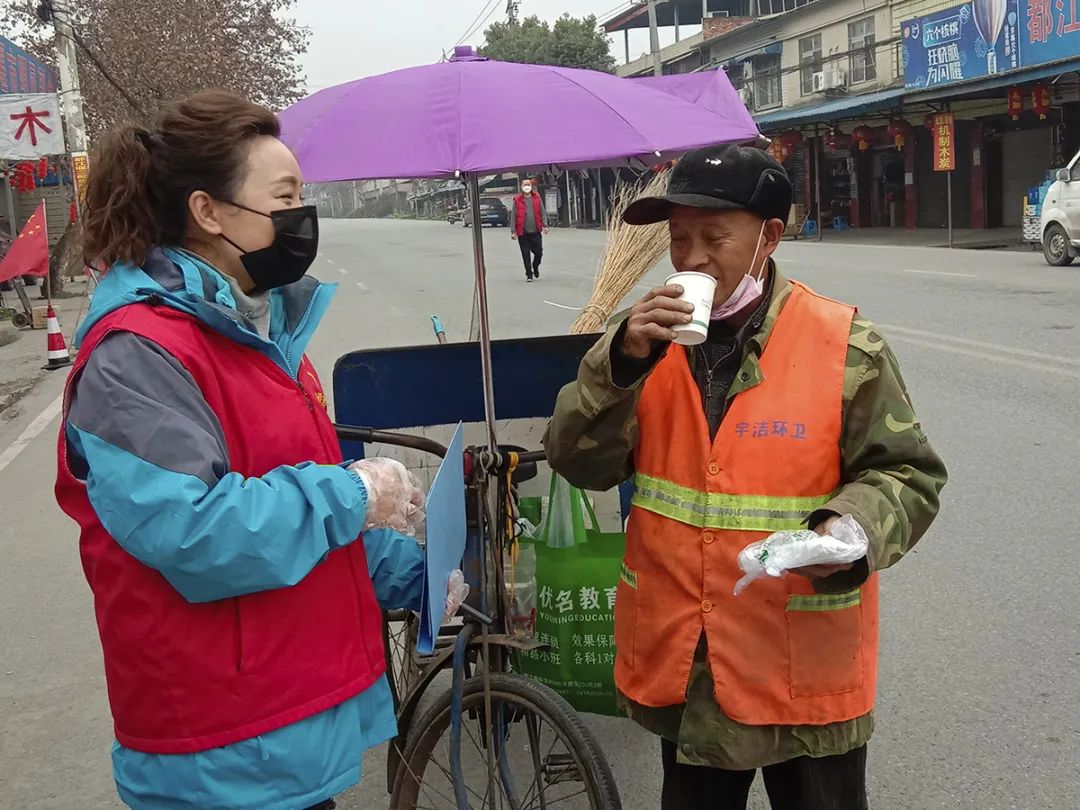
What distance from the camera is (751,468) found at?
1.89m

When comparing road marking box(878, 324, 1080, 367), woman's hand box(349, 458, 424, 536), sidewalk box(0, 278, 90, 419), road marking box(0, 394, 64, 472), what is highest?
woman's hand box(349, 458, 424, 536)

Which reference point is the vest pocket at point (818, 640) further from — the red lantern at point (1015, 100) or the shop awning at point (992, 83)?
the red lantern at point (1015, 100)

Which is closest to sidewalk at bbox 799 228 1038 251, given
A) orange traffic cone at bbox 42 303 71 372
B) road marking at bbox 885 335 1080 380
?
road marking at bbox 885 335 1080 380

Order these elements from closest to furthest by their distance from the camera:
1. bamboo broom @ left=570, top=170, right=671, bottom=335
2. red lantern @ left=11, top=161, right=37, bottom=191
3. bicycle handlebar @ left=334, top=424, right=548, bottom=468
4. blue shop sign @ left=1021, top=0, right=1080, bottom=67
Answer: bicycle handlebar @ left=334, top=424, right=548, bottom=468
bamboo broom @ left=570, top=170, right=671, bottom=335
blue shop sign @ left=1021, top=0, right=1080, bottom=67
red lantern @ left=11, top=161, right=37, bottom=191

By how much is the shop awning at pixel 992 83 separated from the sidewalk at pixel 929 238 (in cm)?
Answer: 298

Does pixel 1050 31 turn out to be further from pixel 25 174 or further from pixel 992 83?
pixel 25 174

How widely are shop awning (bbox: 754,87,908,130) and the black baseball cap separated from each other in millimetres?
23783

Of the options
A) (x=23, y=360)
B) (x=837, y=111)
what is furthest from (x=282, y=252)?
(x=837, y=111)

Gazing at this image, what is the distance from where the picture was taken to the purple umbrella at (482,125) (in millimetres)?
2514

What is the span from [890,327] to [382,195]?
311 ft

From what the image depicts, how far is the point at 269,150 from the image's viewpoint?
74.4 inches

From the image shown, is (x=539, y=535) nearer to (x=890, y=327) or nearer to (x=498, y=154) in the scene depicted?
(x=498, y=154)

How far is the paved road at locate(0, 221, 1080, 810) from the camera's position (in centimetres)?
321

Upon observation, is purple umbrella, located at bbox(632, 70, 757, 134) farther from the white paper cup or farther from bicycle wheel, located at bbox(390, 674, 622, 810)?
bicycle wheel, located at bbox(390, 674, 622, 810)
